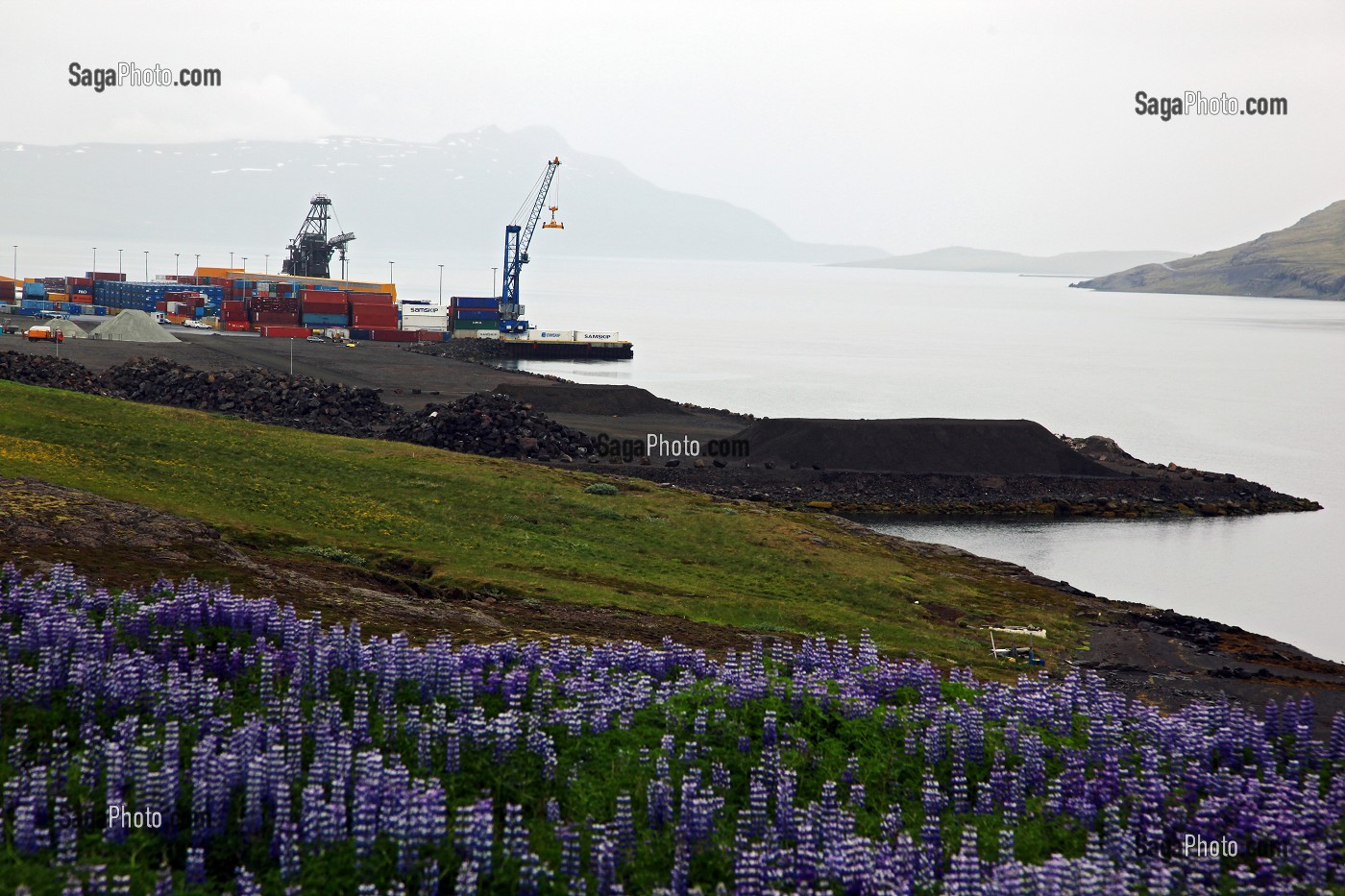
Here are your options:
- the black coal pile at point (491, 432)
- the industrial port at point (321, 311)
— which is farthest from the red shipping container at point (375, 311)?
the black coal pile at point (491, 432)

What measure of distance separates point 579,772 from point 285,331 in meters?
121

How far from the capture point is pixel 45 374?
5869 cm

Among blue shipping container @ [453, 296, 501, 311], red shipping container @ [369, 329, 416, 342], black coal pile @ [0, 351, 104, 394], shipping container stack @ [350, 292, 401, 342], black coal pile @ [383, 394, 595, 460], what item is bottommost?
black coal pile @ [383, 394, 595, 460]

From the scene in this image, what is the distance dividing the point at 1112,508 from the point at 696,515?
93.7 ft

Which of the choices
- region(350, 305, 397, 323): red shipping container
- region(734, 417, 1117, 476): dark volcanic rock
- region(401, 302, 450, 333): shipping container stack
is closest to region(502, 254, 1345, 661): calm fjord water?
region(734, 417, 1117, 476): dark volcanic rock

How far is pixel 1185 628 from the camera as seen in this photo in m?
33.7

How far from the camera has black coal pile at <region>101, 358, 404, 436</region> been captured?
62.5 metres

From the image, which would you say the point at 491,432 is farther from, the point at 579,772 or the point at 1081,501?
the point at 579,772

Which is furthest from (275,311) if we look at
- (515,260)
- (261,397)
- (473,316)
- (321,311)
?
(261,397)

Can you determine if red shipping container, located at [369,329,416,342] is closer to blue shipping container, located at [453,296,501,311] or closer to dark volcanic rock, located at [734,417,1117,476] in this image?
blue shipping container, located at [453,296,501,311]

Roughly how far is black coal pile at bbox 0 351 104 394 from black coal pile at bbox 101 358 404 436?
6.40 feet

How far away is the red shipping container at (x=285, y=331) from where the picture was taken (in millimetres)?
125300

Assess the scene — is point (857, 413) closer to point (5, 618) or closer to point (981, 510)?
point (981, 510)

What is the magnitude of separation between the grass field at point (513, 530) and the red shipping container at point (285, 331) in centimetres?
8628
